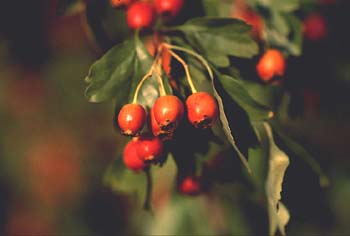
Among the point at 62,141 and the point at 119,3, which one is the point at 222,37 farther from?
the point at 62,141

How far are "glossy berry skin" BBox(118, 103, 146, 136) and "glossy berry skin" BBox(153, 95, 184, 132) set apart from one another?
5 cm

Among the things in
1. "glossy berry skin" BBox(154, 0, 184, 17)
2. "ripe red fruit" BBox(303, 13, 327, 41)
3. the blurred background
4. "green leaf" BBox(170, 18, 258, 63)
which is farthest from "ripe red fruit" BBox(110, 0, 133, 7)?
the blurred background

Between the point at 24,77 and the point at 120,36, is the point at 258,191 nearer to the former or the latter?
the point at 120,36

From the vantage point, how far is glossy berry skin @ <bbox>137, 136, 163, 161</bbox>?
5.39ft

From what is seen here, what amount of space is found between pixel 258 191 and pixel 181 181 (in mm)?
Answer: 448

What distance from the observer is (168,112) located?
4.95 ft

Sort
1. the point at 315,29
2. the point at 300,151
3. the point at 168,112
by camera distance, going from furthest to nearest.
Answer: the point at 315,29
the point at 300,151
the point at 168,112

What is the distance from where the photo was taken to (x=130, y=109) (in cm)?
159

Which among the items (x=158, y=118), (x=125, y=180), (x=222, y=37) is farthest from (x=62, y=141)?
(x=158, y=118)

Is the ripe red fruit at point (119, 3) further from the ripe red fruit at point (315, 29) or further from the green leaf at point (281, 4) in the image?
the ripe red fruit at point (315, 29)

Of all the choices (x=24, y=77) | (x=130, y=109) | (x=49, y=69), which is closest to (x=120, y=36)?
(x=130, y=109)

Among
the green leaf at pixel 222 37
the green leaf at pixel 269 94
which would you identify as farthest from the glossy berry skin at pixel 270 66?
the green leaf at pixel 269 94

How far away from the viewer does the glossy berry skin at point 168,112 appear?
1.51 meters

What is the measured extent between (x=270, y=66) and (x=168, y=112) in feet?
1.94
